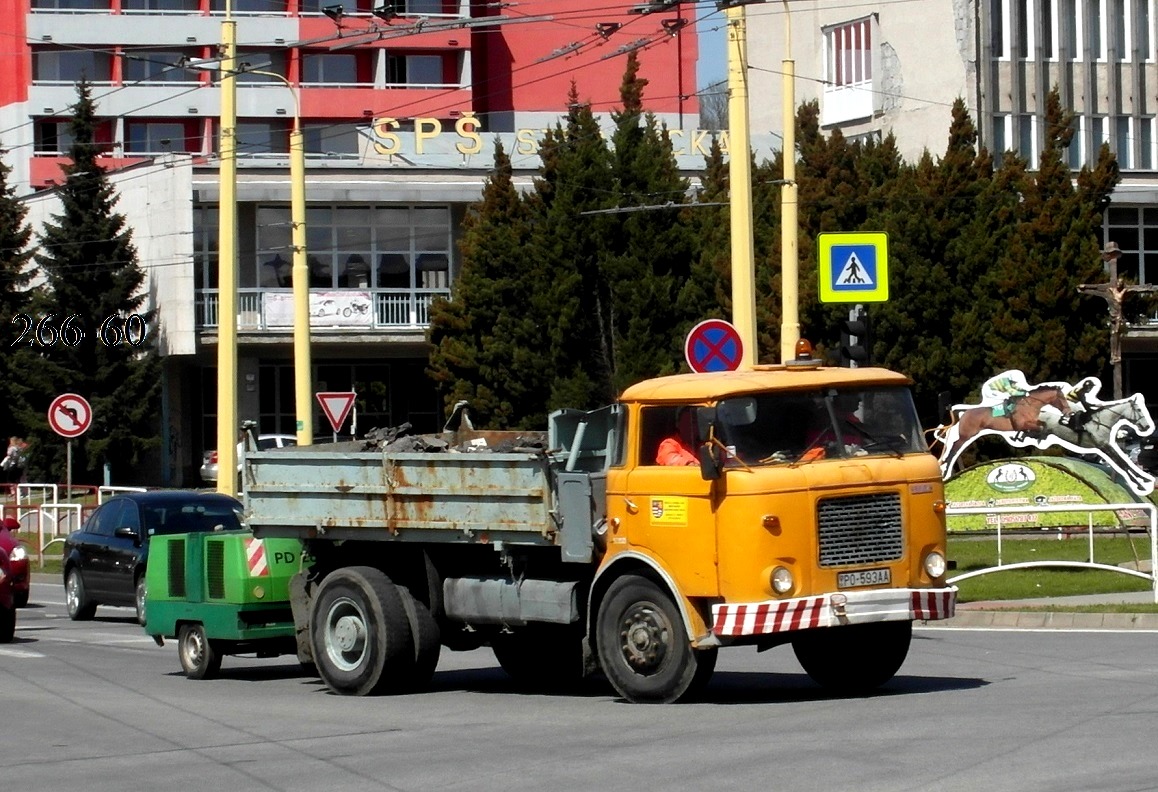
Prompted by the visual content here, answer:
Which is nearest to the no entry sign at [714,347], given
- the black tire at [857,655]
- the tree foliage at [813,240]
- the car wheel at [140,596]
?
the black tire at [857,655]

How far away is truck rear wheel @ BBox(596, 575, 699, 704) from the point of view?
1254cm

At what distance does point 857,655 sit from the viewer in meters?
13.5

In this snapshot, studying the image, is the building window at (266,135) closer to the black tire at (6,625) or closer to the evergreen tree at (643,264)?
the evergreen tree at (643,264)

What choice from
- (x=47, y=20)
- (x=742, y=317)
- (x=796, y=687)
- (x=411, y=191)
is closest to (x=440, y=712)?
(x=796, y=687)

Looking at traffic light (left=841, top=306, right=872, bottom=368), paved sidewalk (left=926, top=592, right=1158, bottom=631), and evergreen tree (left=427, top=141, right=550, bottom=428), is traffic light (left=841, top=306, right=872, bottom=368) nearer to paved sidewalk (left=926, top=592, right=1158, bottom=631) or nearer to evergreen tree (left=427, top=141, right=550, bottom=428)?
paved sidewalk (left=926, top=592, right=1158, bottom=631)

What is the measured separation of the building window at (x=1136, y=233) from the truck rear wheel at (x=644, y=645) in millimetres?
47037

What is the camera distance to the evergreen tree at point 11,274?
55594 millimetres

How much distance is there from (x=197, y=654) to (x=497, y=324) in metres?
28.7

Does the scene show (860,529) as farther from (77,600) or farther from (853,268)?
(77,600)

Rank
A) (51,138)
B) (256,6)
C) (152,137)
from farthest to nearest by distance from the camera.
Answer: (51,138), (152,137), (256,6)

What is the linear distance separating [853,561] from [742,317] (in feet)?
26.9

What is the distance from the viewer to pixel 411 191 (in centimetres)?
5441

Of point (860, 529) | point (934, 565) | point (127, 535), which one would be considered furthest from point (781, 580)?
point (127, 535)

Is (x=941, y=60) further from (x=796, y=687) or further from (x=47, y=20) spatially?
(x=796, y=687)
